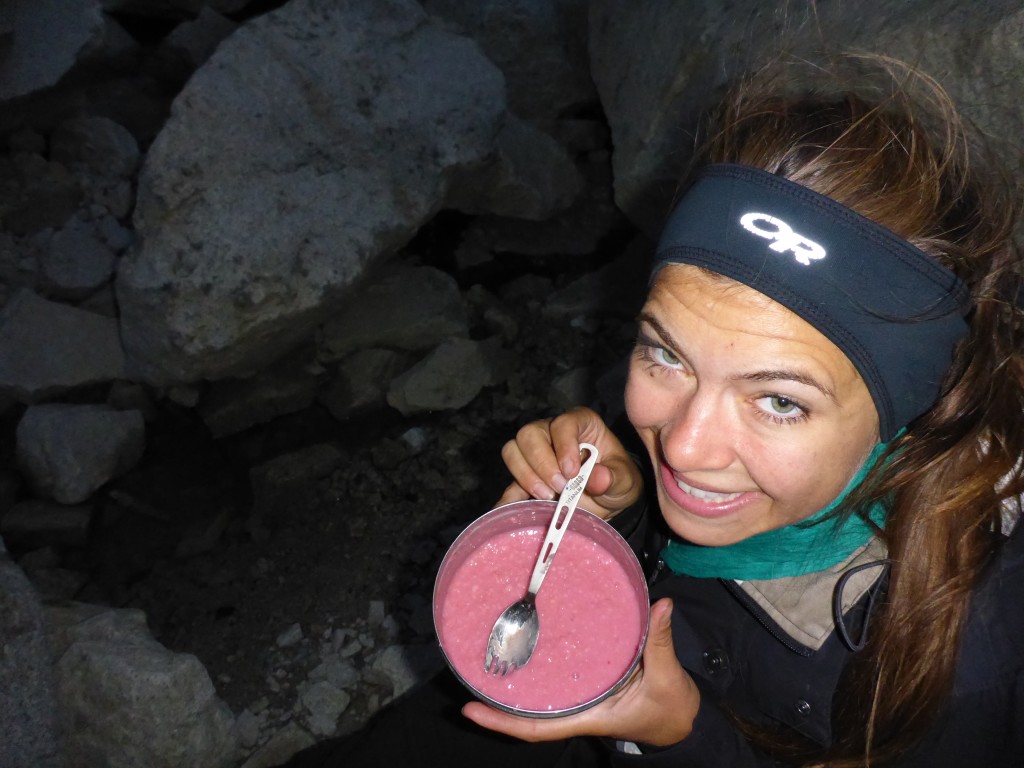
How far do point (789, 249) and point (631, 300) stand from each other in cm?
263

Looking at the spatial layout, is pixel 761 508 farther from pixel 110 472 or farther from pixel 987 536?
pixel 110 472

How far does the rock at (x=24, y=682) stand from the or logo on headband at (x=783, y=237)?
211 centimetres

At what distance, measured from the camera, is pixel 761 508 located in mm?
1573

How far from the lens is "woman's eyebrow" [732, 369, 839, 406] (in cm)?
140

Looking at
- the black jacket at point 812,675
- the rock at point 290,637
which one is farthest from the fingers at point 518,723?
the rock at point 290,637

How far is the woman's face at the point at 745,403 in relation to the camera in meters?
1.41

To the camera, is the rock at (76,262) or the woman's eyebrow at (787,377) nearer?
the woman's eyebrow at (787,377)

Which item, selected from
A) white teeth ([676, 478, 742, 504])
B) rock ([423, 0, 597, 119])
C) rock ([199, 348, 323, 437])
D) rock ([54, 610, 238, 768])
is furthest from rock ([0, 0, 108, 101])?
white teeth ([676, 478, 742, 504])

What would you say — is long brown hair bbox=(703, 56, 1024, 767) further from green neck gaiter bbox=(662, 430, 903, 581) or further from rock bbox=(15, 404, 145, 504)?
rock bbox=(15, 404, 145, 504)

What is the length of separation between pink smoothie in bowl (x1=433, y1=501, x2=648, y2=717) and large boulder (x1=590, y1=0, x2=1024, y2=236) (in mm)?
1245

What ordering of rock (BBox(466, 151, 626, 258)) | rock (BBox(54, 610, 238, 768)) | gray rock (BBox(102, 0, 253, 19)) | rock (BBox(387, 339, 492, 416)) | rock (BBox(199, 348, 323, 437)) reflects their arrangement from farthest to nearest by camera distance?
gray rock (BBox(102, 0, 253, 19)) → rock (BBox(466, 151, 626, 258)) → rock (BBox(387, 339, 492, 416)) → rock (BBox(199, 348, 323, 437)) → rock (BBox(54, 610, 238, 768))

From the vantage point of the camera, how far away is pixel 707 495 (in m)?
A: 1.58

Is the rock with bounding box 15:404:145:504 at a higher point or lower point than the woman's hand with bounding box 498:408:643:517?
lower

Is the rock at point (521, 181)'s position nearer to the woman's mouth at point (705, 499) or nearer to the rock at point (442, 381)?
the rock at point (442, 381)
